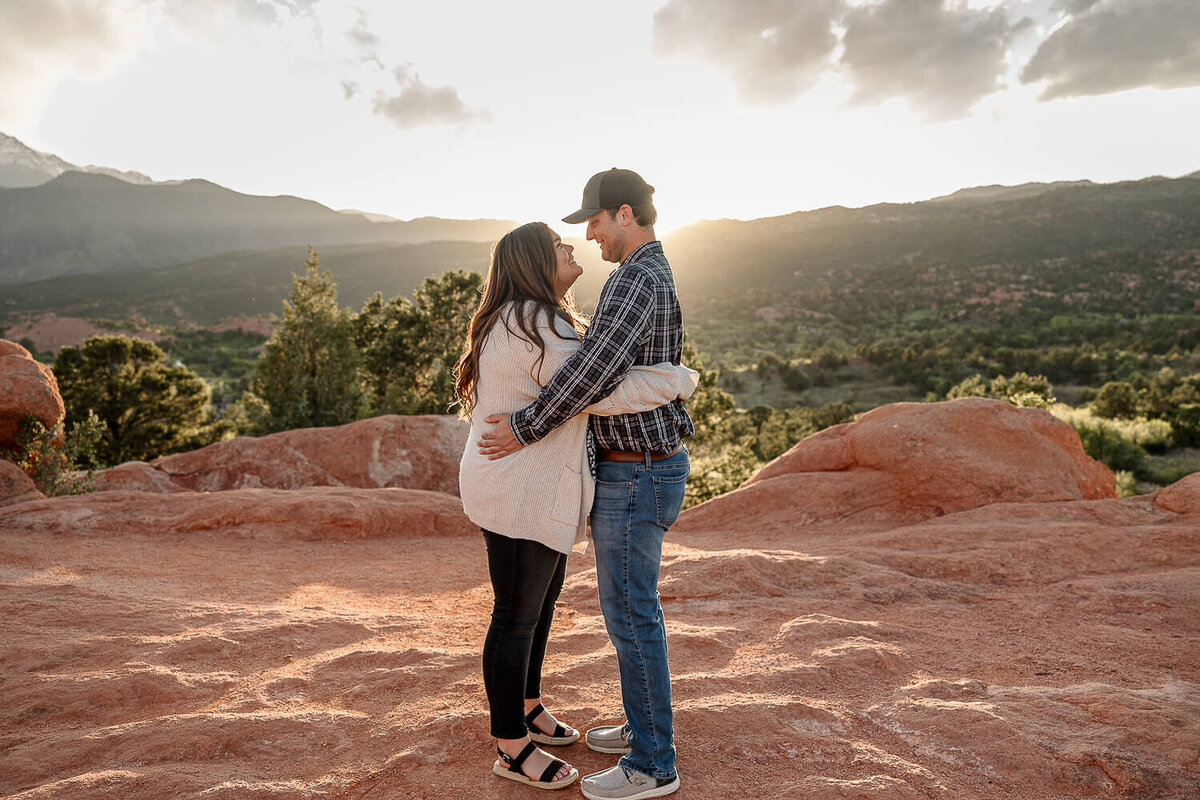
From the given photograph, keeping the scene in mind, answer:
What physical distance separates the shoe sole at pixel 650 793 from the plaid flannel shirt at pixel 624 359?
4.11 ft

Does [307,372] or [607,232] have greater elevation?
[607,232]

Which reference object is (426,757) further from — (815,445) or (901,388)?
(901,388)

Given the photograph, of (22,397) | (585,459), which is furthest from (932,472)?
(22,397)

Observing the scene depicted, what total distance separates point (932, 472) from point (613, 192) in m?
7.63

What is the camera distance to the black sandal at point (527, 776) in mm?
2707

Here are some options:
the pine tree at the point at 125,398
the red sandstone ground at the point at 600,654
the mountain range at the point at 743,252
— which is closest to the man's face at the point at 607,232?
the red sandstone ground at the point at 600,654

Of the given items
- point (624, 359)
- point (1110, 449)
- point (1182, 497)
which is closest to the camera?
point (624, 359)

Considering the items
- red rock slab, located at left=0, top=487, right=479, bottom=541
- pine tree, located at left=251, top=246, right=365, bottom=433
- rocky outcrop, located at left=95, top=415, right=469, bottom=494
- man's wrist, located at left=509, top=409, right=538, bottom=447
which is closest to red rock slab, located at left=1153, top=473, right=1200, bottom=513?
red rock slab, located at left=0, top=487, right=479, bottom=541

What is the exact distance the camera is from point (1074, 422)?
16.5 m

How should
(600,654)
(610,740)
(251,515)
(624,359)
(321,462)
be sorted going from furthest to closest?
(321,462)
(251,515)
(600,654)
(610,740)
(624,359)

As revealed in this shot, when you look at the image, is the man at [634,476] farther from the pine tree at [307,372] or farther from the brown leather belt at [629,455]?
the pine tree at [307,372]

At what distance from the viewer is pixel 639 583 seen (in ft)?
8.68

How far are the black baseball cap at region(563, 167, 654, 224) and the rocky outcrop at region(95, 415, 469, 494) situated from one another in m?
9.00

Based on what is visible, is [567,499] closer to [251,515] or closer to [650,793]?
[650,793]
